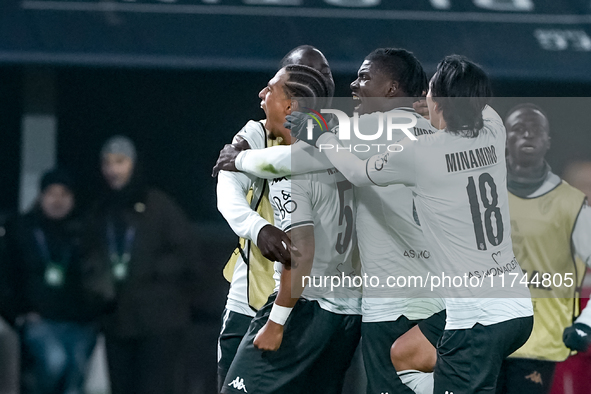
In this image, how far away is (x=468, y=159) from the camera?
7.22 feet

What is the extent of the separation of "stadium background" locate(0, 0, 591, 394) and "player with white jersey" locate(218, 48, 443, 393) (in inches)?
58.3

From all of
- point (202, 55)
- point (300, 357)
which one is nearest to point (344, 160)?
point (300, 357)

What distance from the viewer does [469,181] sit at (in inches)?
86.8

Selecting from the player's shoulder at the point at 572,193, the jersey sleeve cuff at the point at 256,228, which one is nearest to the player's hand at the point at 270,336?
the jersey sleeve cuff at the point at 256,228

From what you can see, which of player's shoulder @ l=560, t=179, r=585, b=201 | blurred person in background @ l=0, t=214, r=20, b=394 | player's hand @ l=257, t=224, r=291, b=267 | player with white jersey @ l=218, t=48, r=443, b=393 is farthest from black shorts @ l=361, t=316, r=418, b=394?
blurred person in background @ l=0, t=214, r=20, b=394

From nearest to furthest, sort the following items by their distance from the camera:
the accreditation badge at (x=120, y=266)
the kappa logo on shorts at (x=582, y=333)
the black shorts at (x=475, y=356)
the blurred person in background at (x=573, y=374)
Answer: the black shorts at (x=475, y=356) < the kappa logo on shorts at (x=582, y=333) < the blurred person in background at (x=573, y=374) < the accreditation badge at (x=120, y=266)

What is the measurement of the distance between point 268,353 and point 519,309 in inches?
31.7

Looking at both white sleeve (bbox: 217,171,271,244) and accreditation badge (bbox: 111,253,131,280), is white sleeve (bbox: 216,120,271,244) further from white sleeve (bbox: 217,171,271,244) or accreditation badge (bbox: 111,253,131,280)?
accreditation badge (bbox: 111,253,131,280)

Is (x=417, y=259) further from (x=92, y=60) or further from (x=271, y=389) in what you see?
(x=92, y=60)

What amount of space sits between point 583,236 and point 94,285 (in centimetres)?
241

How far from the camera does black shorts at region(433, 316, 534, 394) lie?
6.91 ft

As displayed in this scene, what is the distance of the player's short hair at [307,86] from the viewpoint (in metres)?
2.46

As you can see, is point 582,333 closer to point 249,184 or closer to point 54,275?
point 249,184

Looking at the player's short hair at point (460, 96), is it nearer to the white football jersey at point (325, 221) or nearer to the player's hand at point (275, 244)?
the white football jersey at point (325, 221)
